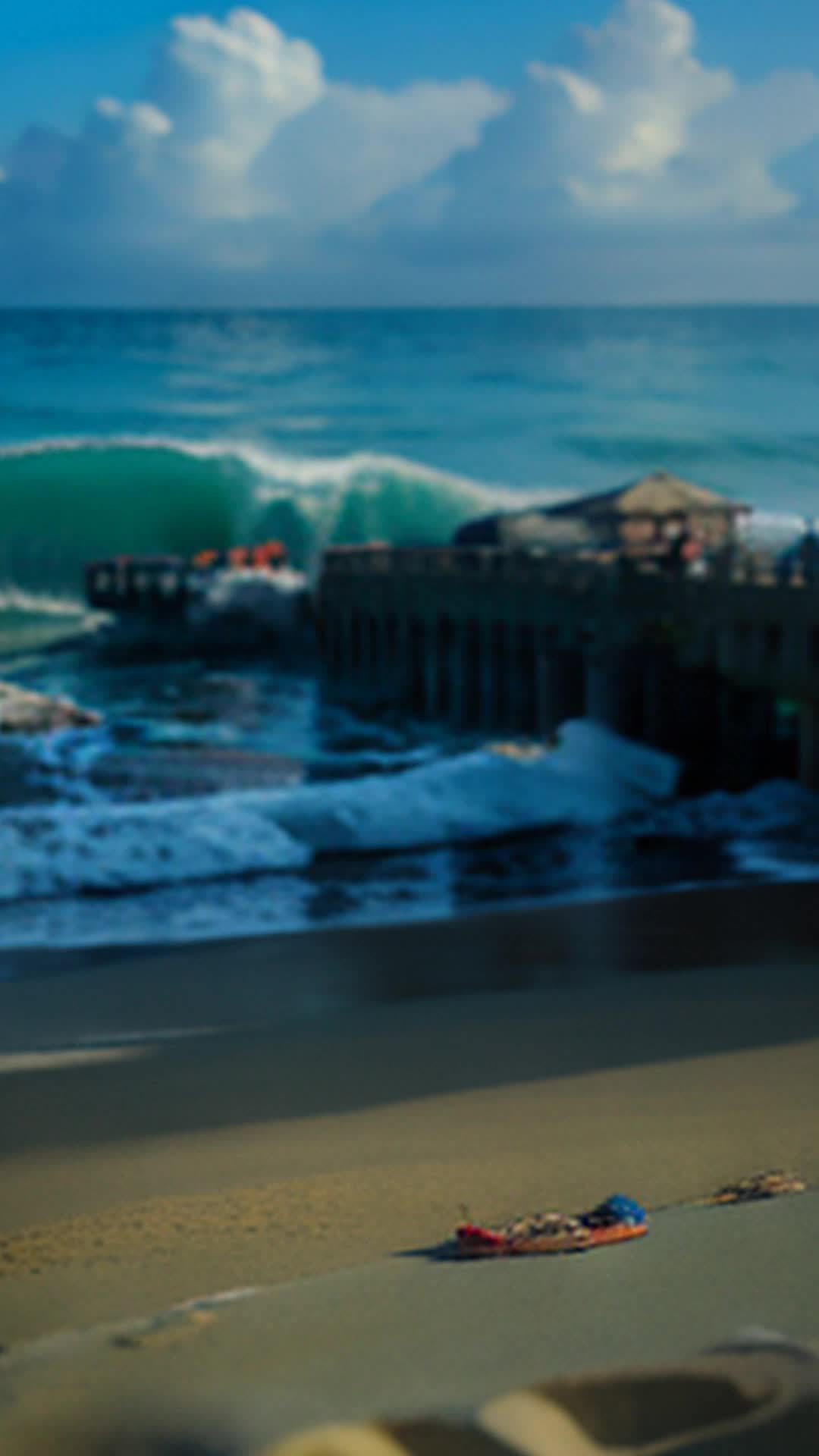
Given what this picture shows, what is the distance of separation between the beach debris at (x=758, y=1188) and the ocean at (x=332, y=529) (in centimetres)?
307

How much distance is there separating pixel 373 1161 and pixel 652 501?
6.84 meters

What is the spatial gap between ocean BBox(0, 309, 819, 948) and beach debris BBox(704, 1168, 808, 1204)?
121 inches

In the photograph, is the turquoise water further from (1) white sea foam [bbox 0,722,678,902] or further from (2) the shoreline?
(2) the shoreline

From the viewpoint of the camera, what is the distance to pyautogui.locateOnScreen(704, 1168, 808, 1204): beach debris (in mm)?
1949

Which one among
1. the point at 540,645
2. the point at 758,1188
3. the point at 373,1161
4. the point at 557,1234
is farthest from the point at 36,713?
the point at 557,1234

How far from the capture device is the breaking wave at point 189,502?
26.2ft

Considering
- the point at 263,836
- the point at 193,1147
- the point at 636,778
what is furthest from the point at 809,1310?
the point at 636,778

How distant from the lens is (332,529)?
27.8ft

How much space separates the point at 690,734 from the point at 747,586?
747 millimetres

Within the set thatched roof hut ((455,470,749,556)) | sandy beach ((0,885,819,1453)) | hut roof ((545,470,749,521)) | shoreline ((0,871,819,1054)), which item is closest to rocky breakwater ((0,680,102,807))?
thatched roof hut ((455,470,749,556))

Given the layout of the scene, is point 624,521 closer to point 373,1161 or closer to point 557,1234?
point 373,1161

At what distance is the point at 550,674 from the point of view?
316 inches

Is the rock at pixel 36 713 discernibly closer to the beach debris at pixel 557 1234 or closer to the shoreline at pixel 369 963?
the shoreline at pixel 369 963

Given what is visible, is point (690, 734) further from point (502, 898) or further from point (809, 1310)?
point (809, 1310)
